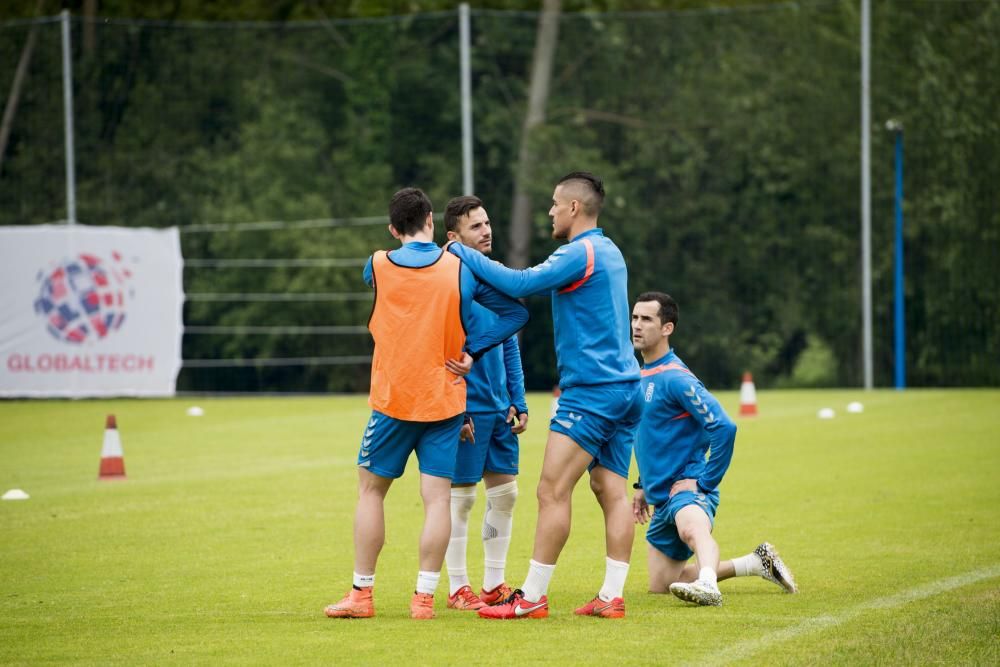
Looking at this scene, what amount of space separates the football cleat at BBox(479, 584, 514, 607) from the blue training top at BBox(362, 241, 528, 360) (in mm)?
1208

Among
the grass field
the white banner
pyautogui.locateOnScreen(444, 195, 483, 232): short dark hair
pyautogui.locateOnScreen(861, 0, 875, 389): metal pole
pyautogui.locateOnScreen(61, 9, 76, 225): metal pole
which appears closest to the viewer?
the grass field

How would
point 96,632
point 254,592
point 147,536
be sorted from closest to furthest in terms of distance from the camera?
point 96,632 → point 254,592 → point 147,536

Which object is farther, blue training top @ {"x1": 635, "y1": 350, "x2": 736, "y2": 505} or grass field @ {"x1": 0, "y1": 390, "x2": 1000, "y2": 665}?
blue training top @ {"x1": 635, "y1": 350, "x2": 736, "y2": 505}

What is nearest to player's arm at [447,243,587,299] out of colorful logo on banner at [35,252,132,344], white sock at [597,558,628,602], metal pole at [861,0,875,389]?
white sock at [597,558,628,602]

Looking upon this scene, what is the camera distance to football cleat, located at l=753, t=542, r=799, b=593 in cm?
728

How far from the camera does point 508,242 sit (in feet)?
91.9

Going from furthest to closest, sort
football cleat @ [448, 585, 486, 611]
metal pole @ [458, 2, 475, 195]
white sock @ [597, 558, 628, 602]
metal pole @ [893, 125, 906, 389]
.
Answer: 1. metal pole @ [458, 2, 475, 195]
2. metal pole @ [893, 125, 906, 389]
3. football cleat @ [448, 585, 486, 611]
4. white sock @ [597, 558, 628, 602]

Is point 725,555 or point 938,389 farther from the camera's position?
point 938,389

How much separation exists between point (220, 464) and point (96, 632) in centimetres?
779

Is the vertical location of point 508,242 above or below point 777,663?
above

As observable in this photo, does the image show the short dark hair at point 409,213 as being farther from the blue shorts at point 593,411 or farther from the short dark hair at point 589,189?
the blue shorts at point 593,411

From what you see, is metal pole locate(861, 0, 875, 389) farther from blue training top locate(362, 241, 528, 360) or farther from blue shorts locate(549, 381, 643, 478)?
blue training top locate(362, 241, 528, 360)

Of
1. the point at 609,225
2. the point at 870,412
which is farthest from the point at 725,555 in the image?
the point at 609,225

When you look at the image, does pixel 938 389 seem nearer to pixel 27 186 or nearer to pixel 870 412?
pixel 870 412
